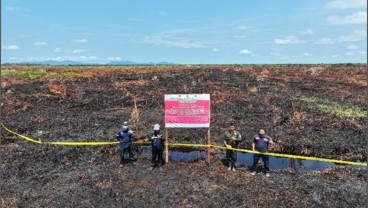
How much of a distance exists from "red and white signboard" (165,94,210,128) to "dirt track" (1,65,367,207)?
5.17ft

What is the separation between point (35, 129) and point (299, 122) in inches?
552

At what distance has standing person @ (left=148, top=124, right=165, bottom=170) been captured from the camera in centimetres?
1511

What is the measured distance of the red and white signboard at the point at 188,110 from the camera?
1569cm

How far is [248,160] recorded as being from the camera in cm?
1716

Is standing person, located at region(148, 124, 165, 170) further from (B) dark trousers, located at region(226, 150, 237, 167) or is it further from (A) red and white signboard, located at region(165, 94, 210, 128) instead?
(B) dark trousers, located at region(226, 150, 237, 167)

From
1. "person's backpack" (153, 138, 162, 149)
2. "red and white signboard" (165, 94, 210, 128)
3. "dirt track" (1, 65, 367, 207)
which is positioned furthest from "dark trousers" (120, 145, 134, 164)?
"red and white signboard" (165, 94, 210, 128)

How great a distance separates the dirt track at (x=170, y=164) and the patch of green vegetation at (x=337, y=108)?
631mm

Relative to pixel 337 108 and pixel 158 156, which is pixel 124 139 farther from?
pixel 337 108

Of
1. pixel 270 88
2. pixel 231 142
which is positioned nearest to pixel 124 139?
pixel 231 142

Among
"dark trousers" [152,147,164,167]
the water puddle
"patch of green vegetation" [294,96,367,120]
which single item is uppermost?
"patch of green vegetation" [294,96,367,120]

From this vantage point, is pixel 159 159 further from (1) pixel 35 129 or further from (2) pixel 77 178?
(1) pixel 35 129

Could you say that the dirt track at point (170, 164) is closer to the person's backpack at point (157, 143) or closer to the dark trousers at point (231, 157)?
the dark trousers at point (231, 157)

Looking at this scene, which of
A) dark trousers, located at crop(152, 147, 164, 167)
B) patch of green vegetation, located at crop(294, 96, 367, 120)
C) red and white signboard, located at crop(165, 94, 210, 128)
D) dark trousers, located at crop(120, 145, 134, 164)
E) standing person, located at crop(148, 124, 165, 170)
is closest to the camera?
standing person, located at crop(148, 124, 165, 170)

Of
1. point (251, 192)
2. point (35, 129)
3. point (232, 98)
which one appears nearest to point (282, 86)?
point (232, 98)
